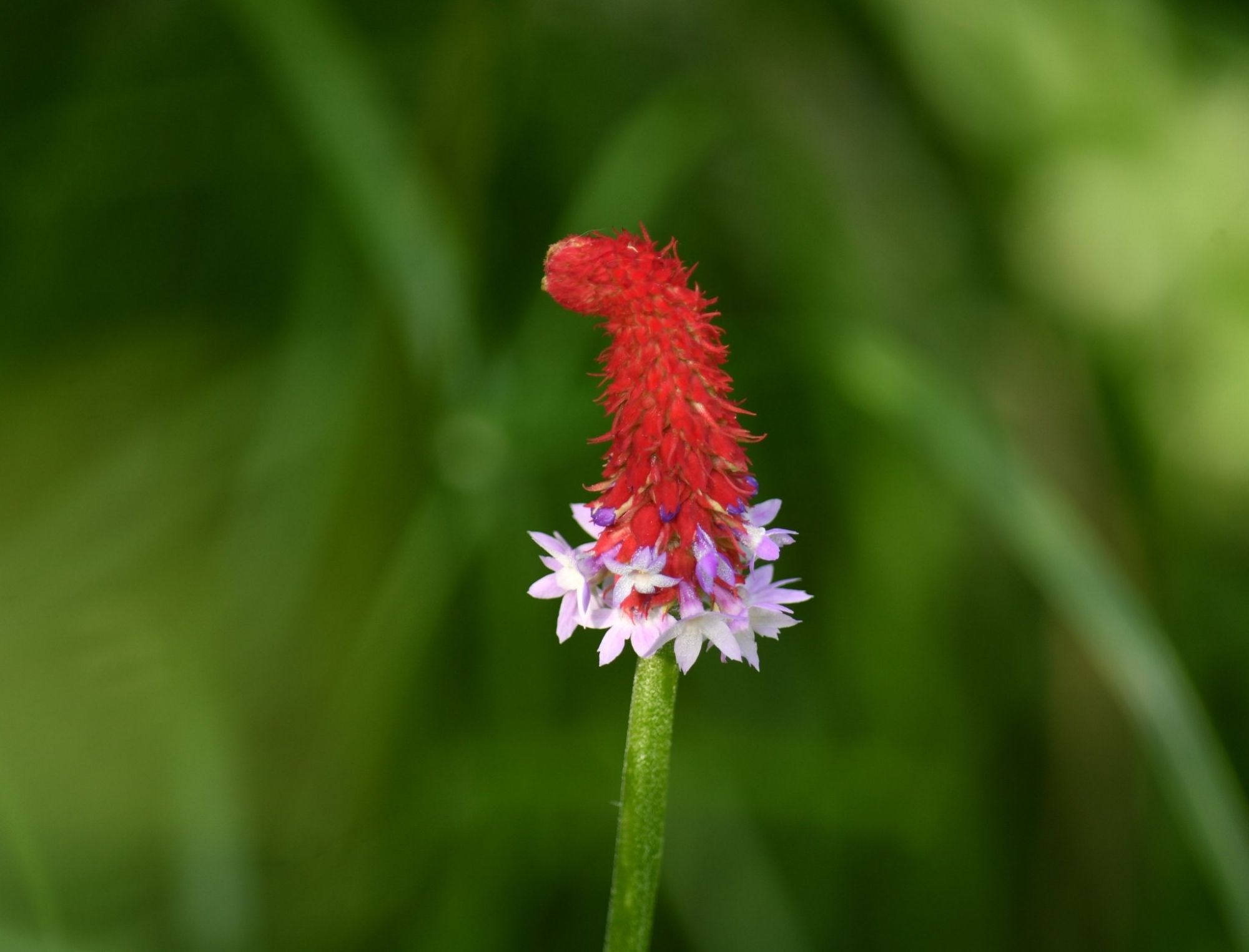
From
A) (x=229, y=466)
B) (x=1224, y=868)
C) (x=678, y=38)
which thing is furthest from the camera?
(x=678, y=38)

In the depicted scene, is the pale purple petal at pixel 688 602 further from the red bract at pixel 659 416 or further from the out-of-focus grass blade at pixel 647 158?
the out-of-focus grass blade at pixel 647 158

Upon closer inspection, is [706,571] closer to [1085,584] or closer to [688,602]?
[688,602]

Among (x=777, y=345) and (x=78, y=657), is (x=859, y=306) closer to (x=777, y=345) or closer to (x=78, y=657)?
(x=777, y=345)

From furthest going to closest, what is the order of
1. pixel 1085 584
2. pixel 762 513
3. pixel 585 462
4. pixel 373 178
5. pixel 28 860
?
pixel 585 462, pixel 373 178, pixel 1085 584, pixel 28 860, pixel 762 513

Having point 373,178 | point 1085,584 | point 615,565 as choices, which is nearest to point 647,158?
point 373,178

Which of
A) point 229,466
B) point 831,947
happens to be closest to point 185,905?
point 229,466

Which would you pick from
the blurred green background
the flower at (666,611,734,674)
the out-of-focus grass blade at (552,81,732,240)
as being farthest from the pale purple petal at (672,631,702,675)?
the out-of-focus grass blade at (552,81,732,240)
